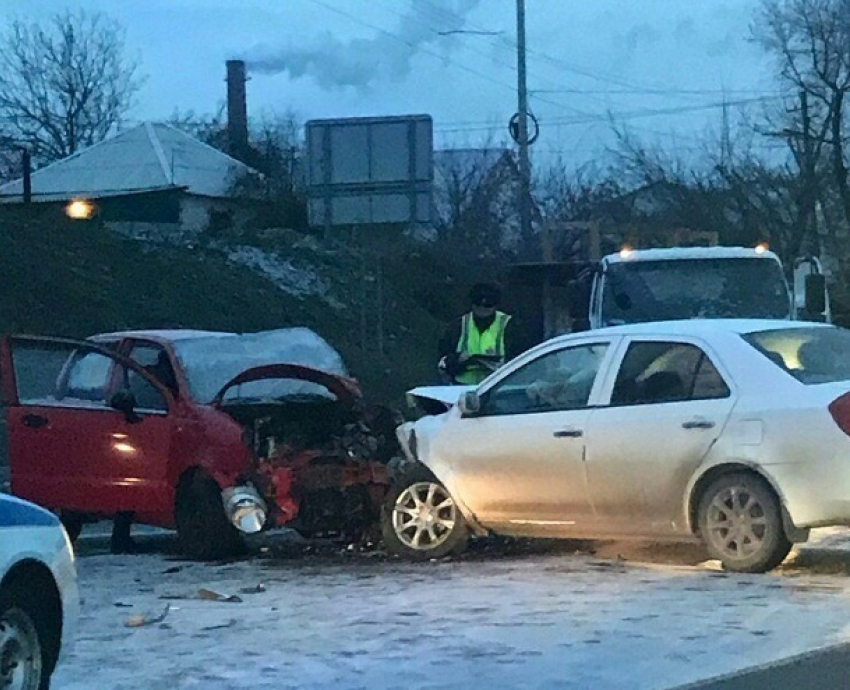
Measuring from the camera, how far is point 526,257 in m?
32.4

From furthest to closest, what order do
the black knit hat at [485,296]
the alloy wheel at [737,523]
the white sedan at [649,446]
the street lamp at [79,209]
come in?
the street lamp at [79,209], the black knit hat at [485,296], the alloy wheel at [737,523], the white sedan at [649,446]

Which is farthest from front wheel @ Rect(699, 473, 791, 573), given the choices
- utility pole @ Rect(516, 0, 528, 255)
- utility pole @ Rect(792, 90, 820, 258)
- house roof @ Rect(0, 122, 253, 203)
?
house roof @ Rect(0, 122, 253, 203)

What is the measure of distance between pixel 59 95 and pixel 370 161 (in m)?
46.3

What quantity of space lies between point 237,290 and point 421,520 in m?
22.2

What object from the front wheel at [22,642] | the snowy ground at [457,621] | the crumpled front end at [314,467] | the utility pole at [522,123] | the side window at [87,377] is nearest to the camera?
the front wheel at [22,642]

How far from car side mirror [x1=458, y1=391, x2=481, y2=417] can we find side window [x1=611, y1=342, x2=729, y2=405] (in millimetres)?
1061

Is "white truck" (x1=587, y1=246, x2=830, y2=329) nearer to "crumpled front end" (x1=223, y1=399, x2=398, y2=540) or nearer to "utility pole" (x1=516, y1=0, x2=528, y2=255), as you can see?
"crumpled front end" (x1=223, y1=399, x2=398, y2=540)

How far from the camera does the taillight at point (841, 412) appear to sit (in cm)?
995

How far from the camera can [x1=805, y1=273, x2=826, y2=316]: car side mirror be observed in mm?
17438

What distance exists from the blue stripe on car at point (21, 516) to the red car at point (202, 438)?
447cm

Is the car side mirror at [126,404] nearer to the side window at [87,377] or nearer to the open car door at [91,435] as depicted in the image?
the open car door at [91,435]

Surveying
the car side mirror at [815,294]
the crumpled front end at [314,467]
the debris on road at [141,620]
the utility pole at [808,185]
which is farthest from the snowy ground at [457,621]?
the utility pole at [808,185]

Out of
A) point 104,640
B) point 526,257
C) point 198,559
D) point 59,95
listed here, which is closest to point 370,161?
point 526,257

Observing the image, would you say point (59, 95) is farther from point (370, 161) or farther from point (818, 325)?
point (818, 325)
